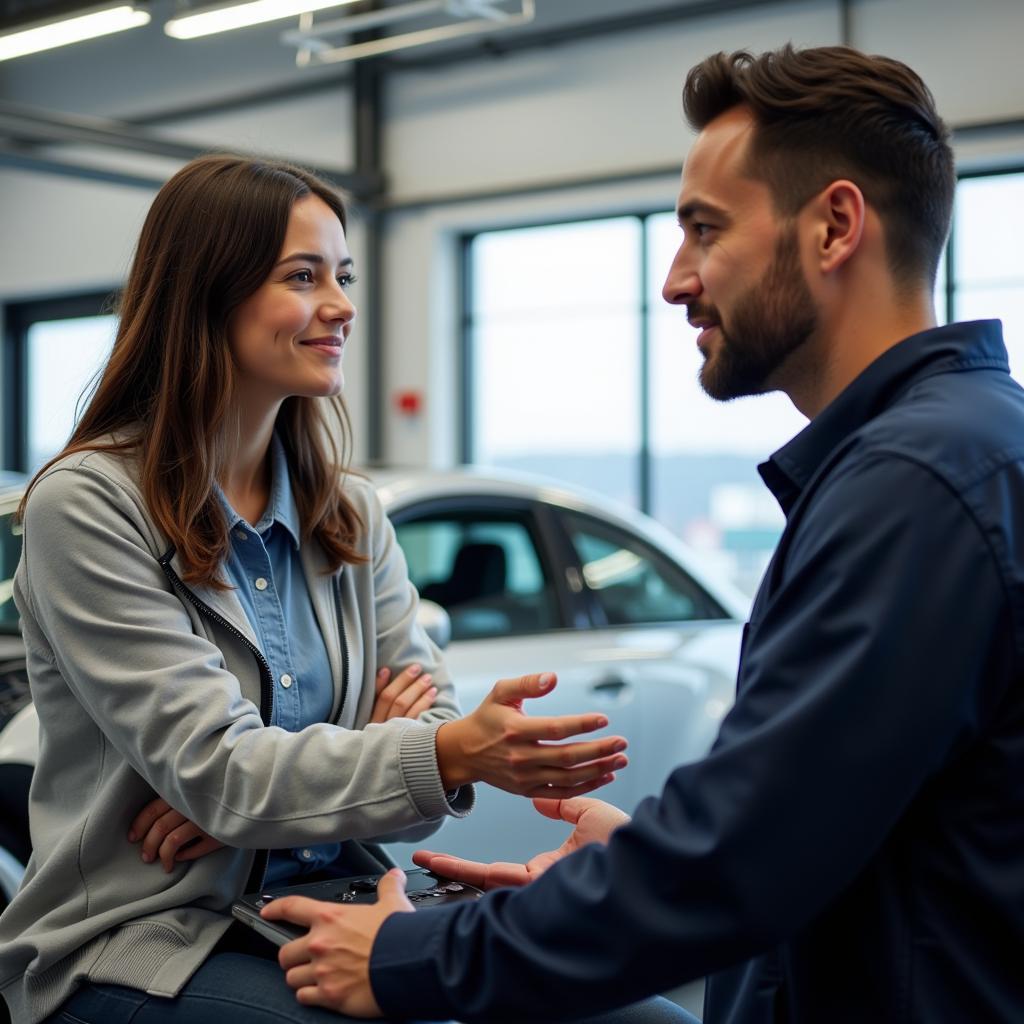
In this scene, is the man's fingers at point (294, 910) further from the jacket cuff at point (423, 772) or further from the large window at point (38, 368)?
the large window at point (38, 368)

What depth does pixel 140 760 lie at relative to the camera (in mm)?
1610

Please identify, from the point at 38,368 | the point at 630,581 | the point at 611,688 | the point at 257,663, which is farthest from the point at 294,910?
the point at 38,368

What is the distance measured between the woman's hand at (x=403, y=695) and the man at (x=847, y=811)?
1.91 feet

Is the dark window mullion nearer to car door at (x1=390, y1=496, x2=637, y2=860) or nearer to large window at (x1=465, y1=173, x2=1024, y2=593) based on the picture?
large window at (x1=465, y1=173, x2=1024, y2=593)

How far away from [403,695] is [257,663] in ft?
0.93

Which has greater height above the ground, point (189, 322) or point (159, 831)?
point (189, 322)

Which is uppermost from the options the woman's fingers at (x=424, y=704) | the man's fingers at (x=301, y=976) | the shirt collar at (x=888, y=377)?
the shirt collar at (x=888, y=377)

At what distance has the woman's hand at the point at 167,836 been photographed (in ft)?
5.34

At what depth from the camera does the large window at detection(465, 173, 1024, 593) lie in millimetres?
8797

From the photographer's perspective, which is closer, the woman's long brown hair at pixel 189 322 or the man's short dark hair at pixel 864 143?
the man's short dark hair at pixel 864 143

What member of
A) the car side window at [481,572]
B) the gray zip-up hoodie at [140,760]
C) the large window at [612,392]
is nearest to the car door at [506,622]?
the car side window at [481,572]

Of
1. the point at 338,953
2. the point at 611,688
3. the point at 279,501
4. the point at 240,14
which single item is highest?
the point at 240,14

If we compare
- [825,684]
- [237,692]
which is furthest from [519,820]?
[825,684]

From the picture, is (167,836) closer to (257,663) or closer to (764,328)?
(257,663)
